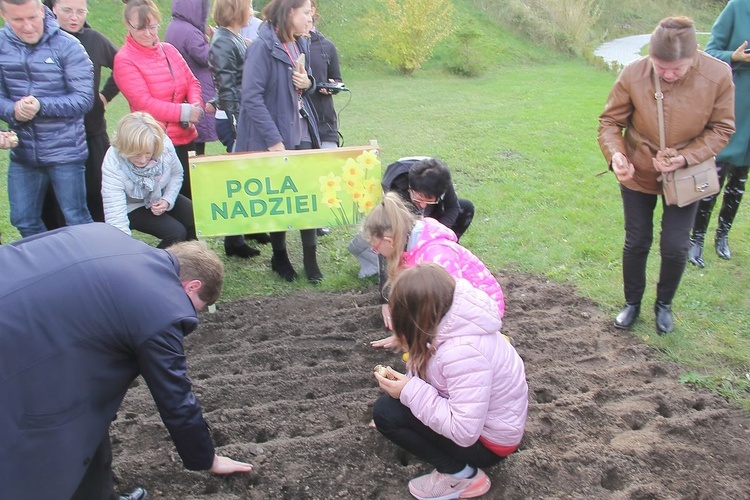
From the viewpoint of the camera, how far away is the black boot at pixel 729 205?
17.5 ft

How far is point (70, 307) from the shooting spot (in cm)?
213

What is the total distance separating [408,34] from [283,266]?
1498 cm

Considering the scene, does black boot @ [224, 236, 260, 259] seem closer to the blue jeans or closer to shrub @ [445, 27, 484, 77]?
the blue jeans

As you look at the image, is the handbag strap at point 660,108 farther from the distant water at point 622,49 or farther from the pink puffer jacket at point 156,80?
the distant water at point 622,49

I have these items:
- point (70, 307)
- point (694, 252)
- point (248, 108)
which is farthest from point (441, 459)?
point (694, 252)

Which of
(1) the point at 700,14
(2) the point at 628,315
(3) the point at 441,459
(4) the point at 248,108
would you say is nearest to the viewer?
(3) the point at 441,459

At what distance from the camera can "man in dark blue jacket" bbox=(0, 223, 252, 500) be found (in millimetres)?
2094

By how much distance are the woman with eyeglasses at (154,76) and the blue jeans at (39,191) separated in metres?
0.73

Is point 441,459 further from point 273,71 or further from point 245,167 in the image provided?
point 273,71

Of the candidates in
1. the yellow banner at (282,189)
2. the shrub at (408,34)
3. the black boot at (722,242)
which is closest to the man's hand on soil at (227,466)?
the yellow banner at (282,189)

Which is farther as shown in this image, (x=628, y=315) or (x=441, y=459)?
(x=628, y=315)

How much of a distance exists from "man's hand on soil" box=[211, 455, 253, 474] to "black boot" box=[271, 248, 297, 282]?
2.40m

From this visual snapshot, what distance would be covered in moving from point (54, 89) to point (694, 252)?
502 centimetres

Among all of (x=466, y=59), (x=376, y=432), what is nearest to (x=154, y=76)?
(x=376, y=432)
